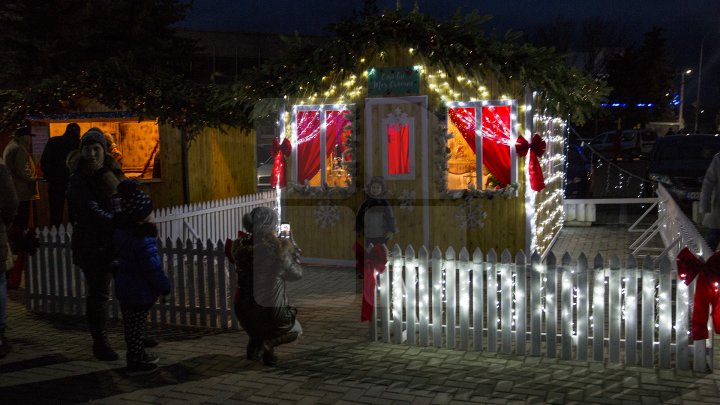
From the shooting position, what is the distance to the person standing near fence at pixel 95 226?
6.73m

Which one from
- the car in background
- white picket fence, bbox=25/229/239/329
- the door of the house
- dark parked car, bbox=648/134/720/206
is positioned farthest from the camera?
the car in background

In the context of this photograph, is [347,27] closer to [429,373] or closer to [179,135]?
[179,135]

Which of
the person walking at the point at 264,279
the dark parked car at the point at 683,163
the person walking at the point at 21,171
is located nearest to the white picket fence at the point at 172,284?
the person walking at the point at 264,279

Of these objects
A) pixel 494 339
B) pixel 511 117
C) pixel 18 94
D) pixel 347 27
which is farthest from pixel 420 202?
pixel 18 94

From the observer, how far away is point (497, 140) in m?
10.9

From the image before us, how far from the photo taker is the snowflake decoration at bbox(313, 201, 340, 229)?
11.8m

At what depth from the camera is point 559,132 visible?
50.2 ft

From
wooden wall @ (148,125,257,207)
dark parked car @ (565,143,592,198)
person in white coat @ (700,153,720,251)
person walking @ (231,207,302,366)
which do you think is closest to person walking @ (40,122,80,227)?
wooden wall @ (148,125,257,207)

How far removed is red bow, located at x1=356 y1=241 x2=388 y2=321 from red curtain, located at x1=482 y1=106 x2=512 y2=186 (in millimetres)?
4469

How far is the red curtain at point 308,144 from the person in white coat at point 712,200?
19.5ft

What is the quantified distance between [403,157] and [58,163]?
6347 millimetres

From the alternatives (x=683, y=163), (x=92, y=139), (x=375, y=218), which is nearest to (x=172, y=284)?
(x=92, y=139)

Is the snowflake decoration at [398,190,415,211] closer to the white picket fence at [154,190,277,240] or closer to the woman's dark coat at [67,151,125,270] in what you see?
the white picket fence at [154,190,277,240]

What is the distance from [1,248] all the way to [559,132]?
1173 cm
